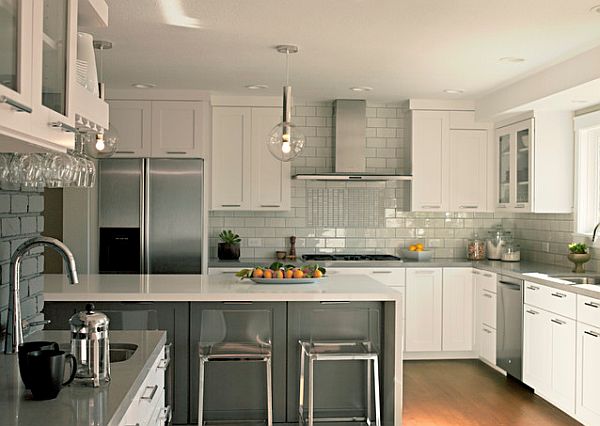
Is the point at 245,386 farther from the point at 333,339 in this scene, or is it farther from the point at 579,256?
the point at 579,256

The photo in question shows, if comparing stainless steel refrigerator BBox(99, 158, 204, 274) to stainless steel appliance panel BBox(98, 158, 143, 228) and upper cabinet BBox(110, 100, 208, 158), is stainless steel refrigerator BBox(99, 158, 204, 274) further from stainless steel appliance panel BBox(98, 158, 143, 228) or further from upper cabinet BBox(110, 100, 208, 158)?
upper cabinet BBox(110, 100, 208, 158)

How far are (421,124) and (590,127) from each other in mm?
1664

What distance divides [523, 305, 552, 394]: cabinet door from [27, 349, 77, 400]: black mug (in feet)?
13.4

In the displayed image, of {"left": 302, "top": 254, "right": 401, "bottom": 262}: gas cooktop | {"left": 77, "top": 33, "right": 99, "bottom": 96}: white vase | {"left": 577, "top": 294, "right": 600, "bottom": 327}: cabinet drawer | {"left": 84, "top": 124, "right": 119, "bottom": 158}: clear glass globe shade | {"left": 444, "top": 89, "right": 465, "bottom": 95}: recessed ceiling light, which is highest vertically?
{"left": 444, "top": 89, "right": 465, "bottom": 95}: recessed ceiling light

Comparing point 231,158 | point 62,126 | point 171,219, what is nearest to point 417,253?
point 231,158

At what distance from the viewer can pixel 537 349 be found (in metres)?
5.45

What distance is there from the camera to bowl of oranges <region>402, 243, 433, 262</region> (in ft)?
23.2

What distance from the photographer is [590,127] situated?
5965 millimetres

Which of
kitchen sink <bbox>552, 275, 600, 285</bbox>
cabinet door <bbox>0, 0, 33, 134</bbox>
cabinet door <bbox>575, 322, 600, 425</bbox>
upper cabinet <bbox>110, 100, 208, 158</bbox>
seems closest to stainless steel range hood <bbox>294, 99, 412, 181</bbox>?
upper cabinet <bbox>110, 100, 208, 158</bbox>

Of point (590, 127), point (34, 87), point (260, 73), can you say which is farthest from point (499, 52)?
point (34, 87)

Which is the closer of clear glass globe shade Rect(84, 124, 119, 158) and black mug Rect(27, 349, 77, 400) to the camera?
black mug Rect(27, 349, 77, 400)

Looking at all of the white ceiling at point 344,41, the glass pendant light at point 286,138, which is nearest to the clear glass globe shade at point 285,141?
the glass pendant light at point 286,138

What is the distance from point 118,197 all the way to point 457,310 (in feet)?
11.2

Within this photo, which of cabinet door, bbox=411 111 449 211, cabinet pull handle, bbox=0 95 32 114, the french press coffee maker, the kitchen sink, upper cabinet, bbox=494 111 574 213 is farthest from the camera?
cabinet door, bbox=411 111 449 211
